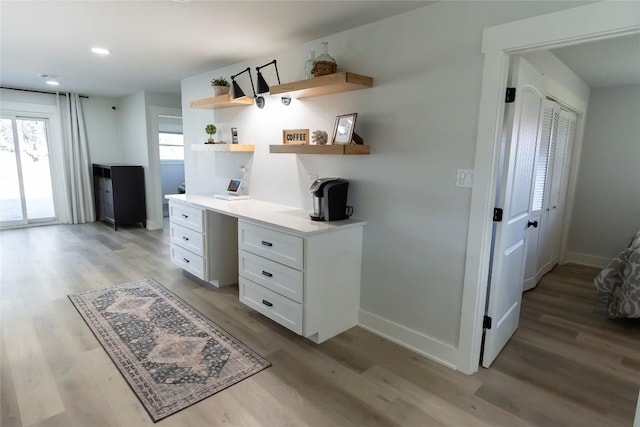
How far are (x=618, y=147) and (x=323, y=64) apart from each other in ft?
13.2

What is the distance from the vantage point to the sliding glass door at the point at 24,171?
5812 mm

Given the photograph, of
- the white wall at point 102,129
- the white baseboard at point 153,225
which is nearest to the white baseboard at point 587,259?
the white baseboard at point 153,225

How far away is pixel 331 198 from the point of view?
8.52 ft

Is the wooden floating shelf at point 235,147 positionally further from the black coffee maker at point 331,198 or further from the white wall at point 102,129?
the white wall at point 102,129

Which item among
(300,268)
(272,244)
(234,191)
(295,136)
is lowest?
(300,268)

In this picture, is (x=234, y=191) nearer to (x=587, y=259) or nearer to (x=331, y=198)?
(x=331, y=198)

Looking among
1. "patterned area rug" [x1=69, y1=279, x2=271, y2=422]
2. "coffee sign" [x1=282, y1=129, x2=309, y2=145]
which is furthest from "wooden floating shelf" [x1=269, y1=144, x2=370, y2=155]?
"patterned area rug" [x1=69, y1=279, x2=271, y2=422]

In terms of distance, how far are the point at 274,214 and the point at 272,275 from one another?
21.7 inches

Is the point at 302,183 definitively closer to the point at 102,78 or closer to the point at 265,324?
the point at 265,324

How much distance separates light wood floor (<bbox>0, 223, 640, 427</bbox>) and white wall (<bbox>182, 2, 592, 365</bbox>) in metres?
0.38

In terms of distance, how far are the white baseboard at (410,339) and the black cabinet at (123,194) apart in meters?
4.97

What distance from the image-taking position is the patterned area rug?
200 cm

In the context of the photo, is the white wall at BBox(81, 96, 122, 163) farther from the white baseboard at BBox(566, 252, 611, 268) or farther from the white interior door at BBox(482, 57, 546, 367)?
the white baseboard at BBox(566, 252, 611, 268)

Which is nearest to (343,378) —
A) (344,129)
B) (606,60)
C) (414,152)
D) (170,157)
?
(414,152)
